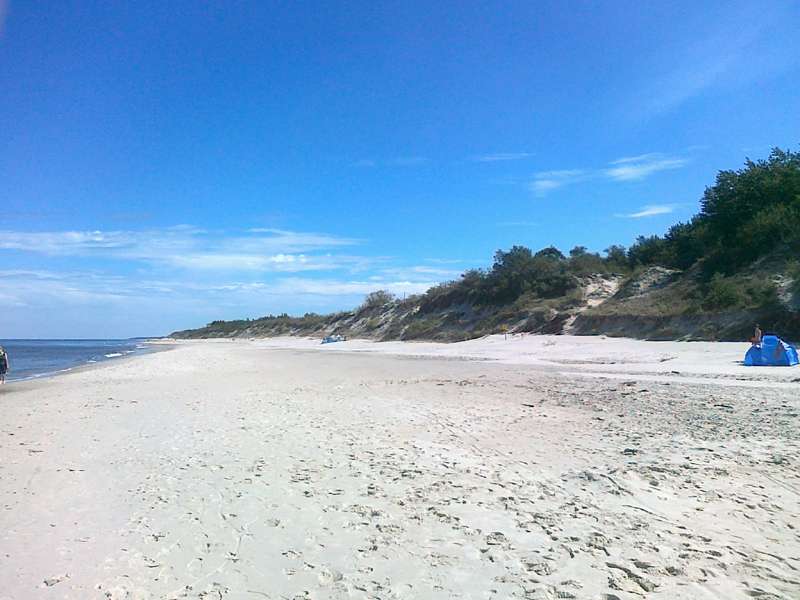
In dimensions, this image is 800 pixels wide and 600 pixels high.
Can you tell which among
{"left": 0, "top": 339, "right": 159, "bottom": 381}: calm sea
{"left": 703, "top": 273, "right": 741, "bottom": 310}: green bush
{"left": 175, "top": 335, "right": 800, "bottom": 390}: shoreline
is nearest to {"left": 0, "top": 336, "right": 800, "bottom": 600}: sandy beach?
{"left": 175, "top": 335, "right": 800, "bottom": 390}: shoreline

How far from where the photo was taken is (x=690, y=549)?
4508 mm

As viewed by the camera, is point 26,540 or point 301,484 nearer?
point 26,540

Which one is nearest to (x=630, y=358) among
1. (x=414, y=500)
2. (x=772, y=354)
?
(x=772, y=354)

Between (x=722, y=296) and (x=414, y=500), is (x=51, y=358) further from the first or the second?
(x=414, y=500)

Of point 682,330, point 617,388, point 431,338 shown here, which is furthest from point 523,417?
point 431,338

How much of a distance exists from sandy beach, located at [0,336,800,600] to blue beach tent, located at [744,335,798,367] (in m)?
4.61

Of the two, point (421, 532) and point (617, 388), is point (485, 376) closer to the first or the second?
point (617, 388)

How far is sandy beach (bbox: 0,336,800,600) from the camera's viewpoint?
13.7ft

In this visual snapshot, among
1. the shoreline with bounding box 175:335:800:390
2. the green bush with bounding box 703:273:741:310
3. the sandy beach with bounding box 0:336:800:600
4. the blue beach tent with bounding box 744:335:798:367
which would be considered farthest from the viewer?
the green bush with bounding box 703:273:741:310

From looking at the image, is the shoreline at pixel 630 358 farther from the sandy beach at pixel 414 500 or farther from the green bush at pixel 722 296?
the green bush at pixel 722 296

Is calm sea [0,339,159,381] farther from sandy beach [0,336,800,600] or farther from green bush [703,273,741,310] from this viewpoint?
green bush [703,273,741,310]

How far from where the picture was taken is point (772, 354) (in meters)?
16.7

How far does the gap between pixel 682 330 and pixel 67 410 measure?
2477 cm

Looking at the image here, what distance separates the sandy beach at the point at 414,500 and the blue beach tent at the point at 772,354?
4.61 m
